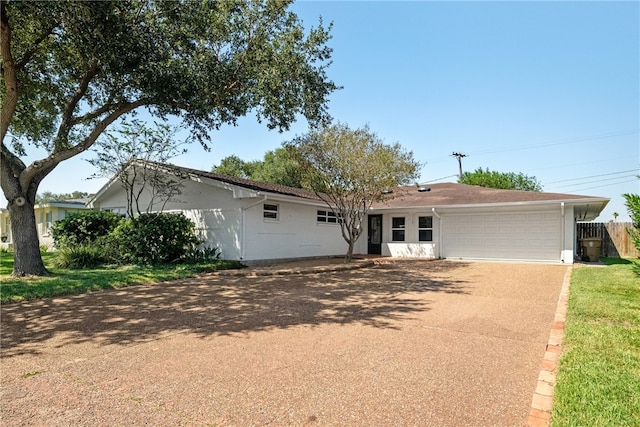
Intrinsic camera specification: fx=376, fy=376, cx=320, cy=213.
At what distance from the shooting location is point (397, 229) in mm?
18734

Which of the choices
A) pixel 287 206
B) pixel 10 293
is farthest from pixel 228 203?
pixel 10 293

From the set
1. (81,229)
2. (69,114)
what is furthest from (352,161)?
(81,229)

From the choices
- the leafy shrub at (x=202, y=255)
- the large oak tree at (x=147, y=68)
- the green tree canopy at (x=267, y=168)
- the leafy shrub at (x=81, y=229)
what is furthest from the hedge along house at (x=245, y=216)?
the green tree canopy at (x=267, y=168)

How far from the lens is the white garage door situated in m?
15.0

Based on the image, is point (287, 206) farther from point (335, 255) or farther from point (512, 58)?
point (512, 58)

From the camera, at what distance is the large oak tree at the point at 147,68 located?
28.5ft

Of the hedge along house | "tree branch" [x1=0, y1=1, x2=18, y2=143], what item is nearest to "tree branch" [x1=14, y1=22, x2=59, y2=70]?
"tree branch" [x1=0, y1=1, x2=18, y2=143]

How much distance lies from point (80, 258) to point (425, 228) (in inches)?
556

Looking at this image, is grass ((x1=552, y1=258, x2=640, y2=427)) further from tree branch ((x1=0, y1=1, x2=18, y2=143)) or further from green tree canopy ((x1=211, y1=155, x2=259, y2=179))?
green tree canopy ((x1=211, y1=155, x2=259, y2=179))

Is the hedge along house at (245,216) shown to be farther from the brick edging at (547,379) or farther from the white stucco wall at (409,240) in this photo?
the brick edging at (547,379)

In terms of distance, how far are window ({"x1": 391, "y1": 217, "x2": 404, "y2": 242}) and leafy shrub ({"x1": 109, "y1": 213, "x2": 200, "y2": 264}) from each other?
10.0 metres

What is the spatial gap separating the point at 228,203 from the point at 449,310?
384 inches

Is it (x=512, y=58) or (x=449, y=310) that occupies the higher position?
(x=512, y=58)

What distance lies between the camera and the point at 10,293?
7.72m
